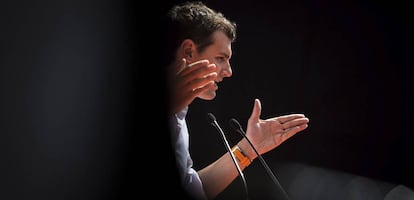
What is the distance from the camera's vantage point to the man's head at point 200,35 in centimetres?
132

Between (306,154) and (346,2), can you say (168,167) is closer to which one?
(306,154)

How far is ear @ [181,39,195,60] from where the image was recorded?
132 cm

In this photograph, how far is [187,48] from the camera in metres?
1.32

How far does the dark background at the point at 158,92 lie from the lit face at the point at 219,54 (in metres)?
0.10

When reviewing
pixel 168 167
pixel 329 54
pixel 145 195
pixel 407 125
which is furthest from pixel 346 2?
pixel 145 195

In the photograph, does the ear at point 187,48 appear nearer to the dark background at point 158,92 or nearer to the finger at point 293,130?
the dark background at point 158,92

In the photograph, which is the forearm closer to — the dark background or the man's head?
the dark background

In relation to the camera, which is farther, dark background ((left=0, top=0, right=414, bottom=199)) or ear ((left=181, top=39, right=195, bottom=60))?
ear ((left=181, top=39, right=195, bottom=60))

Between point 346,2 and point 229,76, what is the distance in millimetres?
532

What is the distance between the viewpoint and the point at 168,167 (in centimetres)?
120

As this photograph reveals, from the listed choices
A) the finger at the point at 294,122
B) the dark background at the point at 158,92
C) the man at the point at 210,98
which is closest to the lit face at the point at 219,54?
the man at the point at 210,98

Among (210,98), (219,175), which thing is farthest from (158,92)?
(219,175)

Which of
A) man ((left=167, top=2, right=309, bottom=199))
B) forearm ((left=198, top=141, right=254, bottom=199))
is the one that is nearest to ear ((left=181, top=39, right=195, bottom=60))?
man ((left=167, top=2, right=309, bottom=199))

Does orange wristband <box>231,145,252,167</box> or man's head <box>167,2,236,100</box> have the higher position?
man's head <box>167,2,236,100</box>
